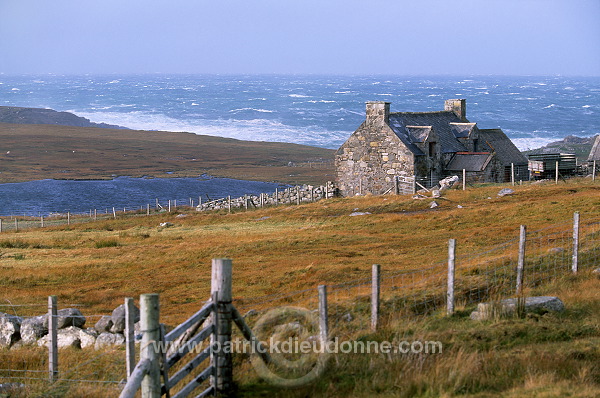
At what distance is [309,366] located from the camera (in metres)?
10.4

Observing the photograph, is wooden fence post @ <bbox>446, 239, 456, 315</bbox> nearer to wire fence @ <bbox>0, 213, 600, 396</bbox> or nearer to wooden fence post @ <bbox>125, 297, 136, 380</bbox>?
wire fence @ <bbox>0, 213, 600, 396</bbox>

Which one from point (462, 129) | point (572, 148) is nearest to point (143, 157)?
point (572, 148)

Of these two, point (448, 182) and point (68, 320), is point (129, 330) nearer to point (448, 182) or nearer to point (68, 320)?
point (68, 320)

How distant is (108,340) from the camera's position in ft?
49.7

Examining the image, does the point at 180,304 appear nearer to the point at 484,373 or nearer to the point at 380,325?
the point at 380,325

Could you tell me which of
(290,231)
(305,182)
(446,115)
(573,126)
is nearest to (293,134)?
(573,126)

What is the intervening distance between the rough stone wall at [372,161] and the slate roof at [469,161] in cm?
452

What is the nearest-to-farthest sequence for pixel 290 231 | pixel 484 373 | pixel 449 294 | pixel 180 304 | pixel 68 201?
pixel 484 373 < pixel 449 294 < pixel 180 304 < pixel 290 231 < pixel 68 201

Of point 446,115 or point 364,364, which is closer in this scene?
point 364,364

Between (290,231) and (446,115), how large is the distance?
26.9m

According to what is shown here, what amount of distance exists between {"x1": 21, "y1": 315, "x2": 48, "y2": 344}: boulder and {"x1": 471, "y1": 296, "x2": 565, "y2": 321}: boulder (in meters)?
9.51

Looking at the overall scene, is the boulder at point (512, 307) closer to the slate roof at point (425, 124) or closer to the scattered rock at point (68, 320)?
the scattered rock at point (68, 320)

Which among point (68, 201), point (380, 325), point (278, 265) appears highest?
point (380, 325)

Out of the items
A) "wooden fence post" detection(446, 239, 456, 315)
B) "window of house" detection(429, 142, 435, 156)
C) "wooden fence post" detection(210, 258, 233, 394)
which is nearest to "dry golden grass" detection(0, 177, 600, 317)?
"window of house" detection(429, 142, 435, 156)
